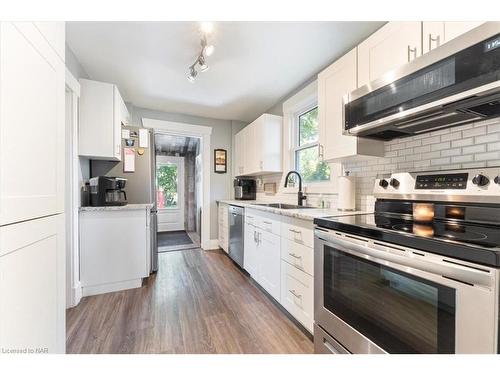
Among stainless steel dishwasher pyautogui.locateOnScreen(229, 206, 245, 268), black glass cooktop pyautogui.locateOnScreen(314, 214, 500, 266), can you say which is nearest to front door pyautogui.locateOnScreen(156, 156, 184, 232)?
stainless steel dishwasher pyautogui.locateOnScreen(229, 206, 245, 268)

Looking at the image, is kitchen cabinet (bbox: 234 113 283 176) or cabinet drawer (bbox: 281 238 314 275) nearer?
cabinet drawer (bbox: 281 238 314 275)

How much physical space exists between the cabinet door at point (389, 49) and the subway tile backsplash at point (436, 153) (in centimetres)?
51

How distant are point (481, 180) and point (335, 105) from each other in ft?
3.38

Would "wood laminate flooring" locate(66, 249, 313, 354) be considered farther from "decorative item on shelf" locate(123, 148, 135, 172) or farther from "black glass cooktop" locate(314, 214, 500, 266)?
"decorative item on shelf" locate(123, 148, 135, 172)

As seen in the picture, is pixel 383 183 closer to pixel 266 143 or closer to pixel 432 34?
pixel 432 34

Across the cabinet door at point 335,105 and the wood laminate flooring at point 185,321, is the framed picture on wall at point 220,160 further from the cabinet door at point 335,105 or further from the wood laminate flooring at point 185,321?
the cabinet door at point 335,105

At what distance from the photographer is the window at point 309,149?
96.7 inches

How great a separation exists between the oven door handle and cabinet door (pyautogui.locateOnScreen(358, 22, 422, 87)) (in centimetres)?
109

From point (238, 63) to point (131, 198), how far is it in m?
2.03

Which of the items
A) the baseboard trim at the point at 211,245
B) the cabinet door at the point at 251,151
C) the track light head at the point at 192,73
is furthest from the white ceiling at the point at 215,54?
the baseboard trim at the point at 211,245

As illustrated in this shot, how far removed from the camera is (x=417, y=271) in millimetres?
827

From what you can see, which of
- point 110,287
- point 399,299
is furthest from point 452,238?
point 110,287

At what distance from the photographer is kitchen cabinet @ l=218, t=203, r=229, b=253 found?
341cm
